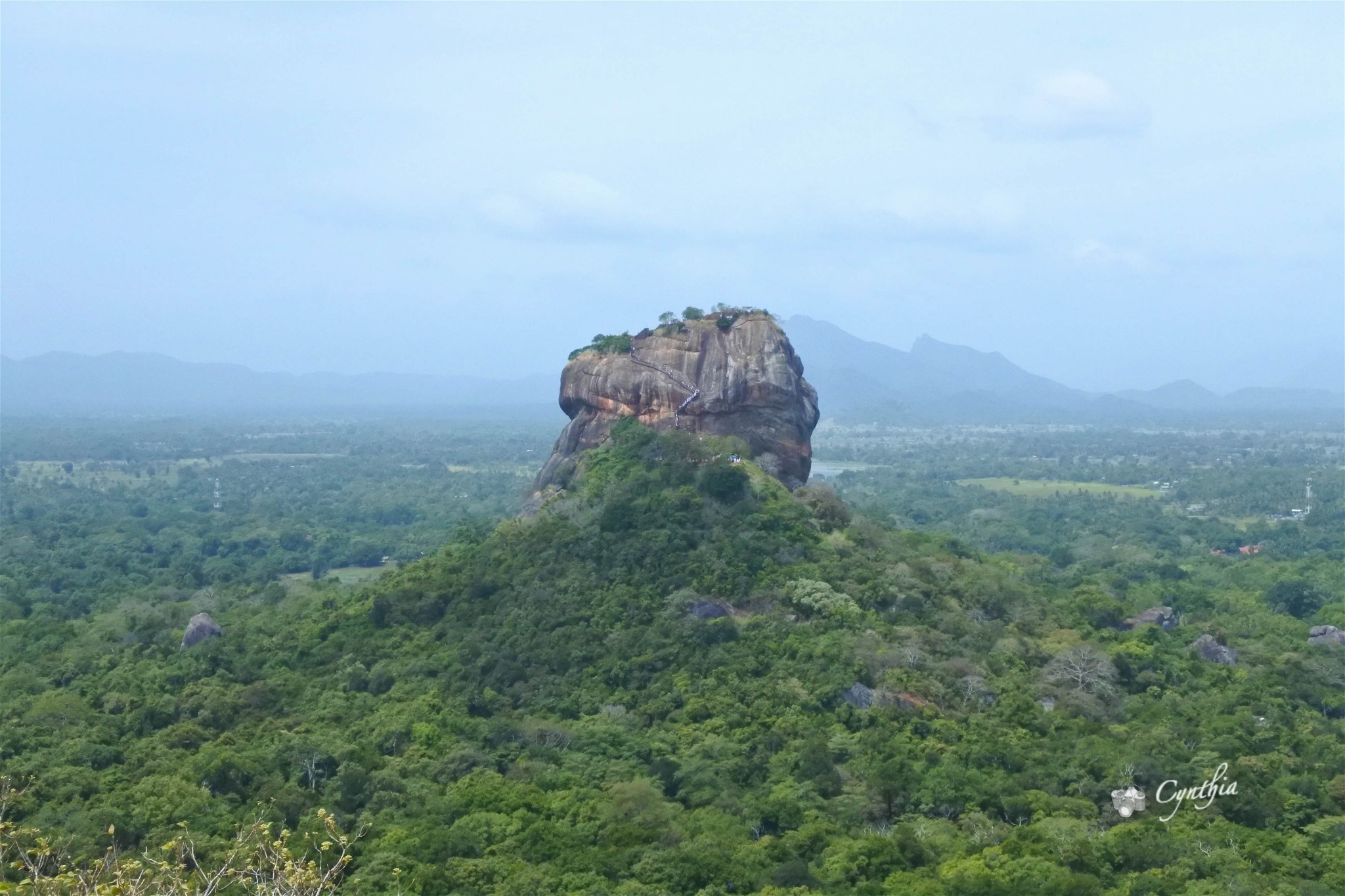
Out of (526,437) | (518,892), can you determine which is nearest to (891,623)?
(518,892)

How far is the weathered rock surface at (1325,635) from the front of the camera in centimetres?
2975

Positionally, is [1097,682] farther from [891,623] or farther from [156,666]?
[156,666]

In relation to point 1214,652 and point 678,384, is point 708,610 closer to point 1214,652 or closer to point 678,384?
point 678,384

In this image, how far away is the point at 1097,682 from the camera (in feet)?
79.7

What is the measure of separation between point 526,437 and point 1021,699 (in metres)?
98.0

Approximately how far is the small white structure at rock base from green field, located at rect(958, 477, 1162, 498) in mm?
49612

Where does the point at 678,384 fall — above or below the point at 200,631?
above

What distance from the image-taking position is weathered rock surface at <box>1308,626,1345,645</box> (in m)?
29.8

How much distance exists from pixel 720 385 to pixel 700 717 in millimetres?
10723

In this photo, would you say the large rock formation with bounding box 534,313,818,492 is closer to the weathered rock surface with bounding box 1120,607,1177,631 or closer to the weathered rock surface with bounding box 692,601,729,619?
the weathered rock surface with bounding box 692,601,729,619

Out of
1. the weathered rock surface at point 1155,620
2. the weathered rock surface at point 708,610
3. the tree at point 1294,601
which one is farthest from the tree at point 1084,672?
the tree at point 1294,601

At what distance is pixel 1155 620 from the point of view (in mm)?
29875

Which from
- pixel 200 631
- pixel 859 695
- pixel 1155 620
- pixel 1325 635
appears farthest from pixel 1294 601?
pixel 200 631

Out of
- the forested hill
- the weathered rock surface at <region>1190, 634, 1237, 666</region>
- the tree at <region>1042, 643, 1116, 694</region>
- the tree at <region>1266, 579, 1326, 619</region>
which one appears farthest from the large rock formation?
the tree at <region>1266, 579, 1326, 619</region>
